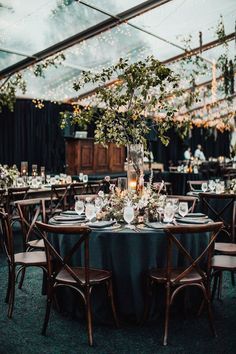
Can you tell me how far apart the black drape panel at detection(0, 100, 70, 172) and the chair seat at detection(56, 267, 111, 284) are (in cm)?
891

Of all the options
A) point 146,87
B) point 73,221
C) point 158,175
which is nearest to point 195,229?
point 73,221

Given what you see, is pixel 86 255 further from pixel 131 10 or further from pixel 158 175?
pixel 158 175

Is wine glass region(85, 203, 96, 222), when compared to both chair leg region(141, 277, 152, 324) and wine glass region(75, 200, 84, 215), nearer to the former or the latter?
wine glass region(75, 200, 84, 215)

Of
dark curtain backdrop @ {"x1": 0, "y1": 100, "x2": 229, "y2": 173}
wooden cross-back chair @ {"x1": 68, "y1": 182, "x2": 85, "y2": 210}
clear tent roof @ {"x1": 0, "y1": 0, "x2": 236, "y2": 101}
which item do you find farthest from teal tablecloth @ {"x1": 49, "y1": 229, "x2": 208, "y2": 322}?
dark curtain backdrop @ {"x1": 0, "y1": 100, "x2": 229, "y2": 173}

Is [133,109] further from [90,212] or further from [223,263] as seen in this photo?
[223,263]

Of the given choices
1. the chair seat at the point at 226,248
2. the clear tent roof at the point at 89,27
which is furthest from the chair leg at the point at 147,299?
the clear tent roof at the point at 89,27

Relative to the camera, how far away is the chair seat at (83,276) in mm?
3035

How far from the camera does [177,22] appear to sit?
943cm

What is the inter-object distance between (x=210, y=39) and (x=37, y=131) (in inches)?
215

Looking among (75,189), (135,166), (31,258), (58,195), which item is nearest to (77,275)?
(31,258)

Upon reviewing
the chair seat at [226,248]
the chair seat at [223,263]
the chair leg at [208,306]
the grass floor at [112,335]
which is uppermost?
the chair seat at [226,248]

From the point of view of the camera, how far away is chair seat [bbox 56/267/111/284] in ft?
9.96

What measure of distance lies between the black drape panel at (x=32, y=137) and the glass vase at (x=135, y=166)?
27.2ft

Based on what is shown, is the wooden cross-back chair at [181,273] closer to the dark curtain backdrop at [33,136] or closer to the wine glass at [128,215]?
the wine glass at [128,215]
